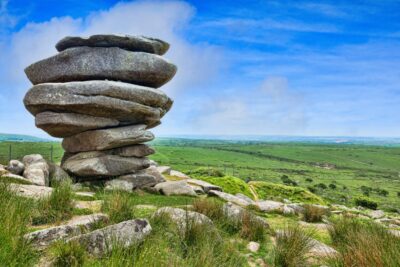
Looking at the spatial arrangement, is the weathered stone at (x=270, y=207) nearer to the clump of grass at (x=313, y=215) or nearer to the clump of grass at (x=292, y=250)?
the clump of grass at (x=313, y=215)

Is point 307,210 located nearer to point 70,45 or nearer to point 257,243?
point 257,243

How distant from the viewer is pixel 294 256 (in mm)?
9031

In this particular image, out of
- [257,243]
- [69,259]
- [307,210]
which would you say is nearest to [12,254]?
[69,259]

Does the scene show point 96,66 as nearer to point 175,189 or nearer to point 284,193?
point 175,189

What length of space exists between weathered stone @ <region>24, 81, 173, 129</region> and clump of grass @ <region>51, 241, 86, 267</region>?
45.6ft

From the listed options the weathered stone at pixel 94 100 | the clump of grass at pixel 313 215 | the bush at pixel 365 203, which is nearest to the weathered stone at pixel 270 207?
the clump of grass at pixel 313 215

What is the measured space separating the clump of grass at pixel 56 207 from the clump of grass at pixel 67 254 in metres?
3.31

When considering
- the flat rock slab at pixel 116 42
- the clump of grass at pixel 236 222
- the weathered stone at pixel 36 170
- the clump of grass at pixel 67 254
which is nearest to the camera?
the clump of grass at pixel 67 254

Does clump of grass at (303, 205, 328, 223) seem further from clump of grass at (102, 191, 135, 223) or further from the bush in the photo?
the bush

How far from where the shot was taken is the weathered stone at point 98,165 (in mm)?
20594

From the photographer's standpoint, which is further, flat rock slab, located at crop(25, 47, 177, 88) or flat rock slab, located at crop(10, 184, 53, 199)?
flat rock slab, located at crop(25, 47, 177, 88)

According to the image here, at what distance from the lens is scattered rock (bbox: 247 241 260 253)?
418 inches

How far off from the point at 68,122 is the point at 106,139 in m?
2.30

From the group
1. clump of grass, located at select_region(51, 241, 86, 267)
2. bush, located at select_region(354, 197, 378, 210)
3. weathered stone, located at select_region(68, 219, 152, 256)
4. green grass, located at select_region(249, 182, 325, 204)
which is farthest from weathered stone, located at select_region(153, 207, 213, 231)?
bush, located at select_region(354, 197, 378, 210)
